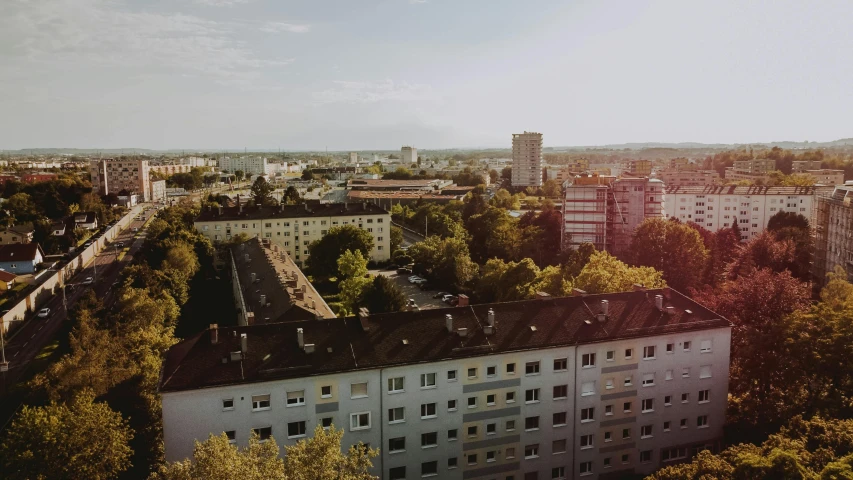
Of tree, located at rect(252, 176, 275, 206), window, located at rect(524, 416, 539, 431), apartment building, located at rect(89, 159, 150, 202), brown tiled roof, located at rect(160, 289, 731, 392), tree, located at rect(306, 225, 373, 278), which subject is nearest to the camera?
brown tiled roof, located at rect(160, 289, 731, 392)

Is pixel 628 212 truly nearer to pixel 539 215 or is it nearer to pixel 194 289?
pixel 539 215

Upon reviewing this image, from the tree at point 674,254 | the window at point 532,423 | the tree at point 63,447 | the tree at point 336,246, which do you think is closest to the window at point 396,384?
the window at point 532,423

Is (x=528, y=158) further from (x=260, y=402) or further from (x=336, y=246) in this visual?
(x=260, y=402)

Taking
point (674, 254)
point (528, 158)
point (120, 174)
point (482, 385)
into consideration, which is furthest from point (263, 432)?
point (528, 158)

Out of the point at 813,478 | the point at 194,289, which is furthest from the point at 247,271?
the point at 813,478

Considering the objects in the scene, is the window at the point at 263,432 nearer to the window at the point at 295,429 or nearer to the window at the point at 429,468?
the window at the point at 295,429

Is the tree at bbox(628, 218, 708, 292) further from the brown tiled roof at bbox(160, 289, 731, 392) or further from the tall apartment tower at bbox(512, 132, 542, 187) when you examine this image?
the tall apartment tower at bbox(512, 132, 542, 187)

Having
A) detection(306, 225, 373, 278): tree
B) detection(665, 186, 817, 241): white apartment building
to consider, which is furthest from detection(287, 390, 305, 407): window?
detection(665, 186, 817, 241): white apartment building
